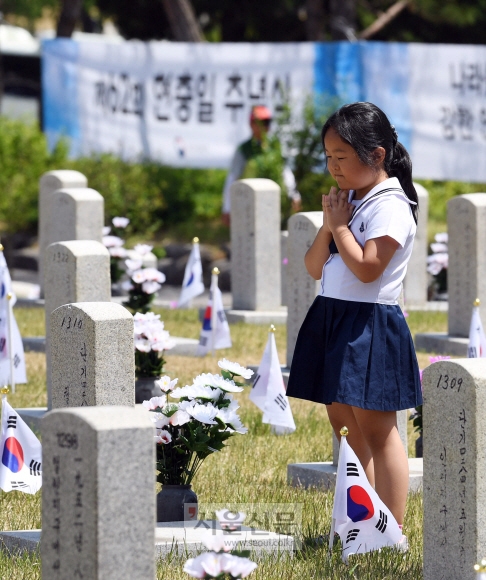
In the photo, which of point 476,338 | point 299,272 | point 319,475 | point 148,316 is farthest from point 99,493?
point 299,272

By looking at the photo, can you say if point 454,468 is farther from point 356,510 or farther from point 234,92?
point 234,92

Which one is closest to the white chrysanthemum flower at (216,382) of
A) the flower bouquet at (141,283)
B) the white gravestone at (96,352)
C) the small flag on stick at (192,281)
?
the white gravestone at (96,352)

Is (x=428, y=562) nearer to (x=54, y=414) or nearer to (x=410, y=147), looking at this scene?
(x=54, y=414)

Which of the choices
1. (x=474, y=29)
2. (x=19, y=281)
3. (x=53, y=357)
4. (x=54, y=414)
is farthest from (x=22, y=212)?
(x=54, y=414)

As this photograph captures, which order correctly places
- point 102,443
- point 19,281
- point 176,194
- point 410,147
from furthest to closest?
point 176,194
point 19,281
point 410,147
point 102,443

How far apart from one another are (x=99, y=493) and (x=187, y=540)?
156 cm

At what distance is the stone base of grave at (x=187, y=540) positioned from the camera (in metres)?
4.99

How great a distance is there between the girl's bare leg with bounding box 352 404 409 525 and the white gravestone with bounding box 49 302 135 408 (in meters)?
0.94

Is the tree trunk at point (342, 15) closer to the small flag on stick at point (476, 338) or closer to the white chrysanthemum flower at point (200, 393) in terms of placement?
the small flag on stick at point (476, 338)

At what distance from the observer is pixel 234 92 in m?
17.1

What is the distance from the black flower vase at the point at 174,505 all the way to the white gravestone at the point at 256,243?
6.47 m

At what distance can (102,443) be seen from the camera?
3545mm

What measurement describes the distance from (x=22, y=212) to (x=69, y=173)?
6626 mm

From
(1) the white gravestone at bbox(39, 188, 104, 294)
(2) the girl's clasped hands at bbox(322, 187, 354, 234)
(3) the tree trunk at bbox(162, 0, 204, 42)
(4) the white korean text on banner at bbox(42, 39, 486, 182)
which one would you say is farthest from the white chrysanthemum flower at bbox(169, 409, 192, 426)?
(3) the tree trunk at bbox(162, 0, 204, 42)
